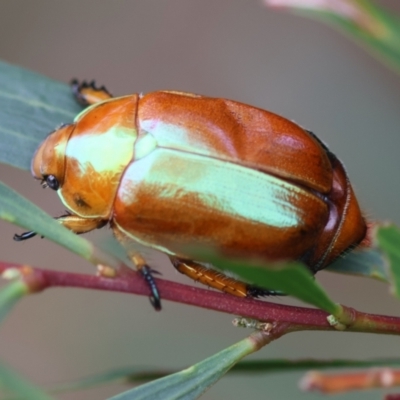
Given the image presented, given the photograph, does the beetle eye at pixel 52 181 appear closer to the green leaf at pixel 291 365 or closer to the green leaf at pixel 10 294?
the green leaf at pixel 291 365

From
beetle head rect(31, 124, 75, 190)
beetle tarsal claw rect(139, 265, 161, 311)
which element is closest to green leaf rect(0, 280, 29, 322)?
beetle tarsal claw rect(139, 265, 161, 311)

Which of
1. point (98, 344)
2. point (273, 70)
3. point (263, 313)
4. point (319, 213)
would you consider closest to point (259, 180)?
point (319, 213)

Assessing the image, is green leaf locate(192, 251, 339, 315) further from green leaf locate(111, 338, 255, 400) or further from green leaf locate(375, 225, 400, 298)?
green leaf locate(111, 338, 255, 400)

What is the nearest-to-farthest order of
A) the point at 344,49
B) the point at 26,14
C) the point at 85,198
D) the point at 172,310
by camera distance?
the point at 85,198 → the point at 172,310 → the point at 344,49 → the point at 26,14

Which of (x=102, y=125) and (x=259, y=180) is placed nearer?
(x=259, y=180)

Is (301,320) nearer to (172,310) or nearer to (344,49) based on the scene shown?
(172,310)

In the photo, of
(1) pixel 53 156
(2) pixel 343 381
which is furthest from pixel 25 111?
(2) pixel 343 381

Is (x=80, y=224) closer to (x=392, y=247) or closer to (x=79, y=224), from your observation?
(x=79, y=224)
